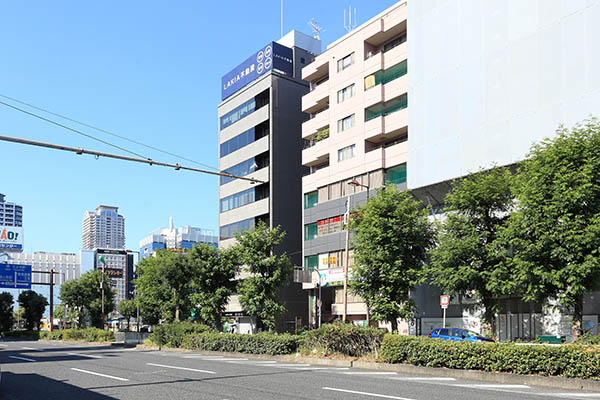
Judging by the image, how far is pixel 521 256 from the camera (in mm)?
25469

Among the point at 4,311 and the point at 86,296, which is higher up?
the point at 86,296

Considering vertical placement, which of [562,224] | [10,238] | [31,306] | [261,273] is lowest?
[31,306]

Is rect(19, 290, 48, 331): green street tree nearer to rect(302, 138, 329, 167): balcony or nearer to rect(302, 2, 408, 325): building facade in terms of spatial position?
rect(302, 2, 408, 325): building facade

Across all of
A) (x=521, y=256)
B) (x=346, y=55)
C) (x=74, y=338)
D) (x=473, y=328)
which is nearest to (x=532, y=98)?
(x=521, y=256)

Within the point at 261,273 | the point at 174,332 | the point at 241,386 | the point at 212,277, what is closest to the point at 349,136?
the point at 261,273

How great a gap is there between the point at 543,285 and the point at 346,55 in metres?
32.6

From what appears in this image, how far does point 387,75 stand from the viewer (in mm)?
47125

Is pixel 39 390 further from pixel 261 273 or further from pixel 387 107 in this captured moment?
pixel 387 107

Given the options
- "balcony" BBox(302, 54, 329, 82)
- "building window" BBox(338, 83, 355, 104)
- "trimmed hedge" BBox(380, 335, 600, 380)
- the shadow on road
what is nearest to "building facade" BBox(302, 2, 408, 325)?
"building window" BBox(338, 83, 355, 104)

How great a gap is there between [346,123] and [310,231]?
11.4m

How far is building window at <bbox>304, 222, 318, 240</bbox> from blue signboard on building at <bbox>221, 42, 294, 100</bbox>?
1962 cm

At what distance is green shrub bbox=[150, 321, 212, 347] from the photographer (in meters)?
34.1

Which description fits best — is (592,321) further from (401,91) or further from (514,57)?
(401,91)

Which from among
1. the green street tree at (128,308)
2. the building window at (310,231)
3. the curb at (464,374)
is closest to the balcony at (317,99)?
the building window at (310,231)
